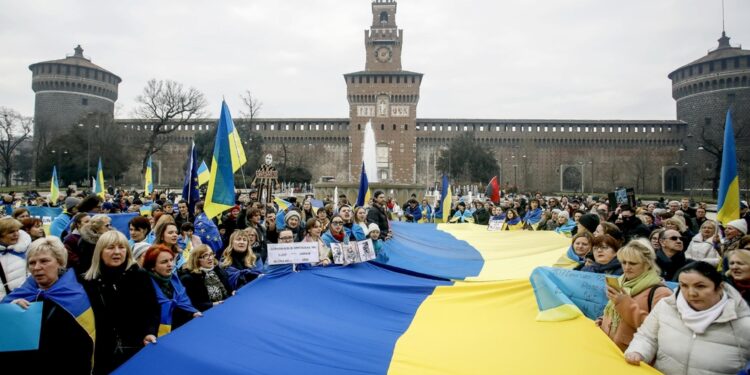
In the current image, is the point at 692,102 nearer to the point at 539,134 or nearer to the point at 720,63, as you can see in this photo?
the point at 720,63

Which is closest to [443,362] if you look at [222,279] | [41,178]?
[222,279]

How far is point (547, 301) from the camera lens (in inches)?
192

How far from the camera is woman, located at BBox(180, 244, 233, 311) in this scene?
16.6 feet

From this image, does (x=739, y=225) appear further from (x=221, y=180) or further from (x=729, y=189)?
(x=221, y=180)

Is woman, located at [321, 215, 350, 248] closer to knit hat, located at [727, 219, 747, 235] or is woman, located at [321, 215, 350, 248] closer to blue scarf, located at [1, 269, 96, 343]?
blue scarf, located at [1, 269, 96, 343]

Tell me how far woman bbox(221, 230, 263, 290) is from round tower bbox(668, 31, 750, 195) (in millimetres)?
65878

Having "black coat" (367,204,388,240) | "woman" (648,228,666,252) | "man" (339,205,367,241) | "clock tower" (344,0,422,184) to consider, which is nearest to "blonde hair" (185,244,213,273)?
"man" (339,205,367,241)

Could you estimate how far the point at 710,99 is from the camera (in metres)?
63.9

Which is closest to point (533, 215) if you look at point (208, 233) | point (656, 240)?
point (656, 240)

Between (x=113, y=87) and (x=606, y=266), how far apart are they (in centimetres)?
7979

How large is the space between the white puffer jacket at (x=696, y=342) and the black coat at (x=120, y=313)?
3.65 meters

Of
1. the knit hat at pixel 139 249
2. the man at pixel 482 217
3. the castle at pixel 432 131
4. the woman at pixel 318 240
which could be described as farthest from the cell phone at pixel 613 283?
the castle at pixel 432 131

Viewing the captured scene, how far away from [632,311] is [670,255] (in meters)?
2.80

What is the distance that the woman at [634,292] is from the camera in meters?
3.78
